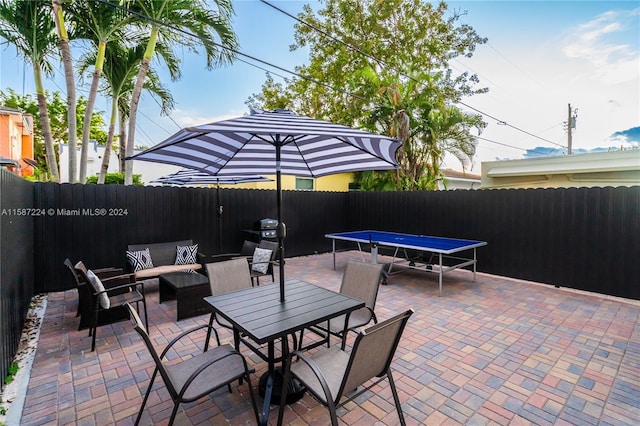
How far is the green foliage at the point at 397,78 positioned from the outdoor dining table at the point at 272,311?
24.9ft

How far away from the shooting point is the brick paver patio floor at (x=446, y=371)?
239 centimetres

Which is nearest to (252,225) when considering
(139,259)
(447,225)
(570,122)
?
(139,259)

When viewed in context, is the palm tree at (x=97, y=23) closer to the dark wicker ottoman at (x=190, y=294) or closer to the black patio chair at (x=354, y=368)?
the dark wicker ottoman at (x=190, y=294)

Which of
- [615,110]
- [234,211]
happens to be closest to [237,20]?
[234,211]

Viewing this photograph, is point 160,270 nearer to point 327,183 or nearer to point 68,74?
point 68,74

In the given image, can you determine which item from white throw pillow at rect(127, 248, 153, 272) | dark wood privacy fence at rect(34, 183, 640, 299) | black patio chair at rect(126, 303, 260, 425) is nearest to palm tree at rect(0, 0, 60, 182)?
dark wood privacy fence at rect(34, 183, 640, 299)

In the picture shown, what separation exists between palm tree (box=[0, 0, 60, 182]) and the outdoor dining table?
6.44m

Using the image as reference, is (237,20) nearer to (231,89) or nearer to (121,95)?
(121,95)

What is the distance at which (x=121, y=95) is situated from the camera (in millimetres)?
8523

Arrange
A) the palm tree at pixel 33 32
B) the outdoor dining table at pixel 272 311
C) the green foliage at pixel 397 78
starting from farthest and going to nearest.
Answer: the green foliage at pixel 397 78, the palm tree at pixel 33 32, the outdoor dining table at pixel 272 311

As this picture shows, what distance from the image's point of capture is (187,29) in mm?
6957

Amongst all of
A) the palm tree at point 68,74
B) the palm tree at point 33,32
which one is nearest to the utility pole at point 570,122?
the palm tree at point 68,74

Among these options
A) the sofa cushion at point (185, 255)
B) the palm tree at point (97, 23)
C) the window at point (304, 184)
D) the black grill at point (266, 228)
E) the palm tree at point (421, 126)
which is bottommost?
the sofa cushion at point (185, 255)

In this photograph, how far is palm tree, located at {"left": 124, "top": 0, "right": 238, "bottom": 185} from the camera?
258 inches
